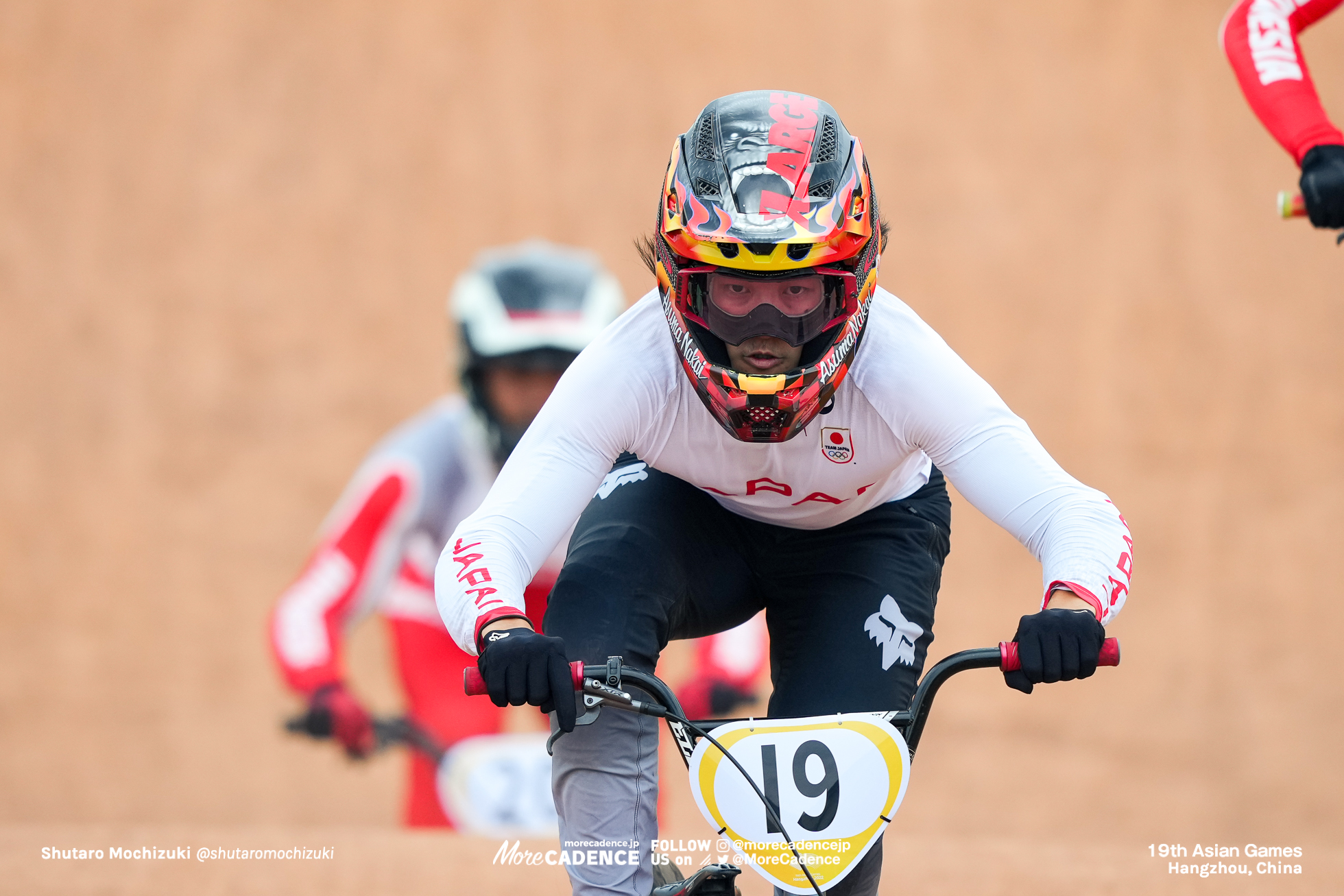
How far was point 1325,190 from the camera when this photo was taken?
4.19 meters

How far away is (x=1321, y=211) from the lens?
4.19 metres

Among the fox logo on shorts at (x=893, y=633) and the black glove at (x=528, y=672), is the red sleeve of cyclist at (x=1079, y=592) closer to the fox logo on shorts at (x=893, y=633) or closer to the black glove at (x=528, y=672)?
the fox logo on shorts at (x=893, y=633)

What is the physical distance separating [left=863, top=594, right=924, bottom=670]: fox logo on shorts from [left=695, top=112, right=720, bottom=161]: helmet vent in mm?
1036

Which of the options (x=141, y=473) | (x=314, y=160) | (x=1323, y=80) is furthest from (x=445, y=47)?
(x=1323, y=80)

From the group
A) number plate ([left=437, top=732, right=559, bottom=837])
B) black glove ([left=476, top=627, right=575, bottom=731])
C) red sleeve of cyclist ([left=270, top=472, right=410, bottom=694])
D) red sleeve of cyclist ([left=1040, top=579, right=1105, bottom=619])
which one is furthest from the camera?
number plate ([left=437, top=732, right=559, bottom=837])

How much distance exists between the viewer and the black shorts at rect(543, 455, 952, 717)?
3293 millimetres

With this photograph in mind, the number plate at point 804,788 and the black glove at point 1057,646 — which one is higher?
the black glove at point 1057,646

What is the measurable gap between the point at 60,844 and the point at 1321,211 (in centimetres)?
480

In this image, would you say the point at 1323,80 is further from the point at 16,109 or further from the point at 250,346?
the point at 16,109

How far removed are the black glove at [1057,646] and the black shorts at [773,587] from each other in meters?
0.47

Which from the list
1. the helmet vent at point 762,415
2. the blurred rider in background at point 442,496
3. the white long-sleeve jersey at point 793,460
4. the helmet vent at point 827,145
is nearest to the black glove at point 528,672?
the white long-sleeve jersey at point 793,460

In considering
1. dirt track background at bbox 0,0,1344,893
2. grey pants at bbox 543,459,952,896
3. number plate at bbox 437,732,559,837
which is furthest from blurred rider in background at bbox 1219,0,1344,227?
dirt track background at bbox 0,0,1344,893

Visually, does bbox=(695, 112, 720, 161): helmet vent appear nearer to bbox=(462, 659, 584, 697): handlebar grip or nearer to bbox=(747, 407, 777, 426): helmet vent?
bbox=(747, 407, 777, 426): helmet vent

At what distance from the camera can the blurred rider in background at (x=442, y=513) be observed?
256 inches
